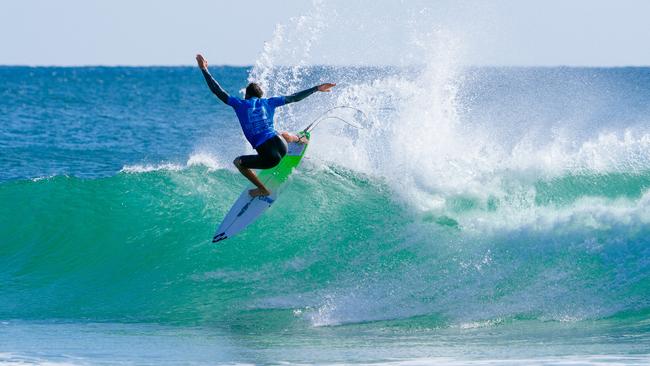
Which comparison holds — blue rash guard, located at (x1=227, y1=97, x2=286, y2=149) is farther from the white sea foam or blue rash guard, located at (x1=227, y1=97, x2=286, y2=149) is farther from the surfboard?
the white sea foam

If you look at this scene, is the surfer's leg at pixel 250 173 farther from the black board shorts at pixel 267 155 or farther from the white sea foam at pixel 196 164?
the white sea foam at pixel 196 164

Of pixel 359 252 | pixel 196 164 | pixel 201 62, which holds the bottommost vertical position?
pixel 359 252

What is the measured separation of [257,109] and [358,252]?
2762mm

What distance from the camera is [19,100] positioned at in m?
44.2

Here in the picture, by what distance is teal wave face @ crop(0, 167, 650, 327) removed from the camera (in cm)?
1048

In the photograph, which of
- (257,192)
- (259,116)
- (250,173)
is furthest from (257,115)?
(257,192)

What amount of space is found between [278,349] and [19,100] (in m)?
38.0

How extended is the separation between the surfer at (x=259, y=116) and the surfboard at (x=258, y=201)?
0.68 m

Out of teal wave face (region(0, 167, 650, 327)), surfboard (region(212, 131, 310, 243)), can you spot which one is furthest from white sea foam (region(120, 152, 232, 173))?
surfboard (region(212, 131, 310, 243))

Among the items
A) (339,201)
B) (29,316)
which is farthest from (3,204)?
(339,201)

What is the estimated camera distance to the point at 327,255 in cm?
1184

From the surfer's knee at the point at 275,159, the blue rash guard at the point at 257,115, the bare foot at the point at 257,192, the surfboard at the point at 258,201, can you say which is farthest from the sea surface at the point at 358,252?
the blue rash guard at the point at 257,115

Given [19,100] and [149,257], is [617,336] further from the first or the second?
[19,100]

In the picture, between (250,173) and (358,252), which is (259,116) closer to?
(250,173)
